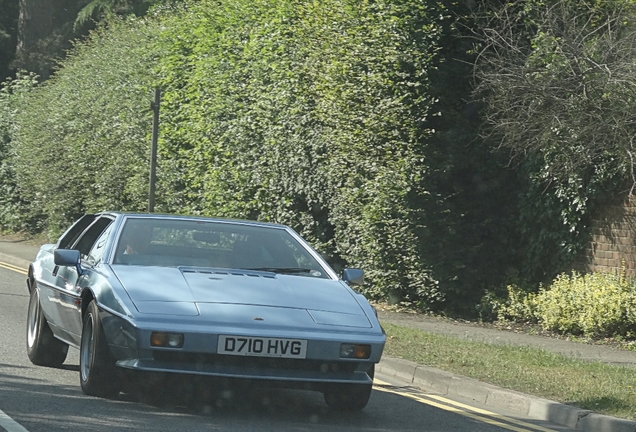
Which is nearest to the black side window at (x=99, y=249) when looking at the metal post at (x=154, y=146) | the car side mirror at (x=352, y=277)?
the car side mirror at (x=352, y=277)

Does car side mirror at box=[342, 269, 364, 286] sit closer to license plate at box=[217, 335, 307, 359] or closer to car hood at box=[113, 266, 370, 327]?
car hood at box=[113, 266, 370, 327]

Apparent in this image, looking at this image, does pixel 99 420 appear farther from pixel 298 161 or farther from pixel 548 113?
pixel 298 161

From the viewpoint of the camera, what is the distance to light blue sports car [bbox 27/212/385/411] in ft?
22.8

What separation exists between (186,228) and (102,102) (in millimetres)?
17468

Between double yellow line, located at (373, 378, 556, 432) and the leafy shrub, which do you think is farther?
the leafy shrub

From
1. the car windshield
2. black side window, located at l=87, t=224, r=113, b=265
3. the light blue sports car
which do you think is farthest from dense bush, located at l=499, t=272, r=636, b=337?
black side window, located at l=87, t=224, r=113, b=265

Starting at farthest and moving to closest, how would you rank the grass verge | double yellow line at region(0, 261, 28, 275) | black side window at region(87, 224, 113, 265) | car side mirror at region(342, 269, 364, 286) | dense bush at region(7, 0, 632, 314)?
double yellow line at region(0, 261, 28, 275) → dense bush at region(7, 0, 632, 314) → the grass verge → car side mirror at region(342, 269, 364, 286) → black side window at region(87, 224, 113, 265)

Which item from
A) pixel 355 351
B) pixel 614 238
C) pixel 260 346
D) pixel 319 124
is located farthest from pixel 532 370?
pixel 319 124

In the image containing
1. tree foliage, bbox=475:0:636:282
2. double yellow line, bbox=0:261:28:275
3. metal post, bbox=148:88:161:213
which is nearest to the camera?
tree foliage, bbox=475:0:636:282

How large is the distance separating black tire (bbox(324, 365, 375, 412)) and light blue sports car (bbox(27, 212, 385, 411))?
0.01 metres

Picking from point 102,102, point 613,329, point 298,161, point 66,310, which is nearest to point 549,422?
point 66,310

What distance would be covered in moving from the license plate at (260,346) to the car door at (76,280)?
1.57 metres

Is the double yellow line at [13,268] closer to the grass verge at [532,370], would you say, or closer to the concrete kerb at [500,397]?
the grass verge at [532,370]

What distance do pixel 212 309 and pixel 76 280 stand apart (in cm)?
163
